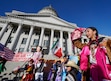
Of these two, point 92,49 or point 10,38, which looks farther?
point 10,38

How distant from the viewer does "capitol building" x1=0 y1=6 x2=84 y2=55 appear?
3468 cm

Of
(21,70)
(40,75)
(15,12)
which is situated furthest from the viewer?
(15,12)

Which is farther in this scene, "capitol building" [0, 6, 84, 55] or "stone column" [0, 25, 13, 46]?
"capitol building" [0, 6, 84, 55]

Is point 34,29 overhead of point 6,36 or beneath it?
overhead

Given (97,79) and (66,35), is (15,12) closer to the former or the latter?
(66,35)

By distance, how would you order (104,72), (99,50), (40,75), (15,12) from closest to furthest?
(104,72) → (99,50) → (40,75) → (15,12)

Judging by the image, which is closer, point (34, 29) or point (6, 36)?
point (6, 36)

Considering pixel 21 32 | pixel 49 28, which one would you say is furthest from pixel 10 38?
pixel 49 28

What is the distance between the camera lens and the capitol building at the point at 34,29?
34.7 m

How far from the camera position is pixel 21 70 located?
11.0 meters

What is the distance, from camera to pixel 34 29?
39312mm

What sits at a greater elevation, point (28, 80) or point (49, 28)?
point (49, 28)

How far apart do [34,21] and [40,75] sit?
1242 inches

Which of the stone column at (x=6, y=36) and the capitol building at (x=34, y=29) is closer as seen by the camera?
the stone column at (x=6, y=36)
